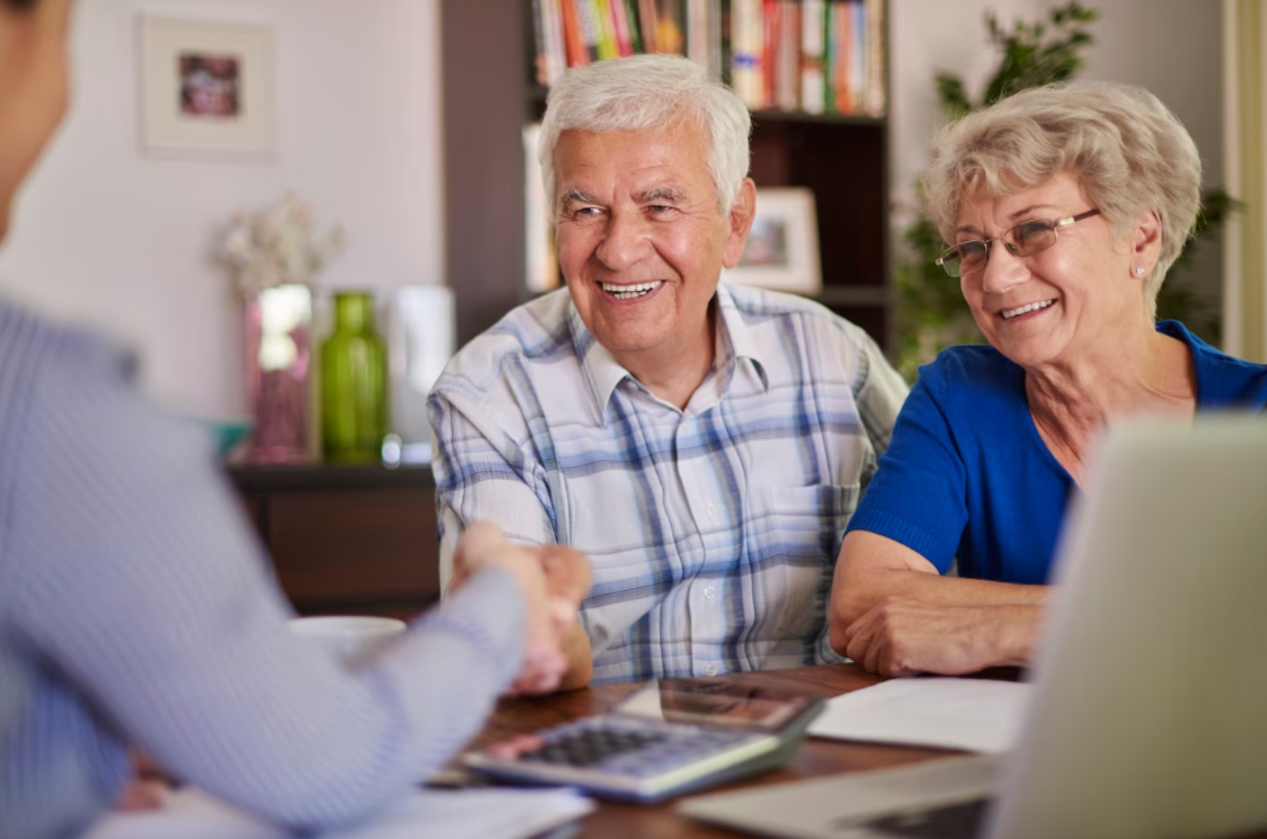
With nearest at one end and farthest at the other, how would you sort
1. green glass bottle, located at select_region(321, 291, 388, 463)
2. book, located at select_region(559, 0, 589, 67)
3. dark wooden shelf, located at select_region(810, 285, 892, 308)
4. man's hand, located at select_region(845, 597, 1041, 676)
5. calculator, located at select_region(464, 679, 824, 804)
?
calculator, located at select_region(464, 679, 824, 804), man's hand, located at select_region(845, 597, 1041, 676), green glass bottle, located at select_region(321, 291, 388, 463), book, located at select_region(559, 0, 589, 67), dark wooden shelf, located at select_region(810, 285, 892, 308)

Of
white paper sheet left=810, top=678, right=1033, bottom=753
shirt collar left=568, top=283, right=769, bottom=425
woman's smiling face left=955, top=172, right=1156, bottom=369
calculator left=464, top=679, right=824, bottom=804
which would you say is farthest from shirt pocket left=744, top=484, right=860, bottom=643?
calculator left=464, top=679, right=824, bottom=804

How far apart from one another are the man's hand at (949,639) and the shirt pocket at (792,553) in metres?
0.48

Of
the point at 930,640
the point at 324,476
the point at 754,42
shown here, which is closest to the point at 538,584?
the point at 930,640

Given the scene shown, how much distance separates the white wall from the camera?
11.2ft

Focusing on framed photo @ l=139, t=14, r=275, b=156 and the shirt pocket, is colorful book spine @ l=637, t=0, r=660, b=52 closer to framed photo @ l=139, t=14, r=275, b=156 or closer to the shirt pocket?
framed photo @ l=139, t=14, r=275, b=156

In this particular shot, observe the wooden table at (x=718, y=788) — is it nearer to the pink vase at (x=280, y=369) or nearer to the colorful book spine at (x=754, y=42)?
the pink vase at (x=280, y=369)

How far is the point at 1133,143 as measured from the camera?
175cm

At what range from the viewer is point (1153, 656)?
0.72 m

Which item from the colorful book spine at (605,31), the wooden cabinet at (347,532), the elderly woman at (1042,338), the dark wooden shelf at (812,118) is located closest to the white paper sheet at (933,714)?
the elderly woman at (1042,338)

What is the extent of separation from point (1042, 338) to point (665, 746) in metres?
0.98

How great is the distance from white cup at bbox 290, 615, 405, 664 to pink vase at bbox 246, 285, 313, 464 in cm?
231

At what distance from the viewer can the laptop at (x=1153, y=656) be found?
69 centimetres

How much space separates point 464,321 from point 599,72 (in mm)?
1778

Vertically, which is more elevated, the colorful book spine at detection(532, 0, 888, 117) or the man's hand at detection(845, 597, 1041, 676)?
the colorful book spine at detection(532, 0, 888, 117)
